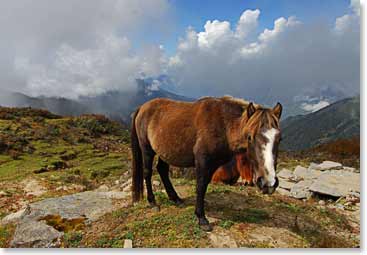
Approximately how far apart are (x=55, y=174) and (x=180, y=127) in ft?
25.7

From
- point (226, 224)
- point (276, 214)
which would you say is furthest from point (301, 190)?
point (226, 224)

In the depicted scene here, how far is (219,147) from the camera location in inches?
187

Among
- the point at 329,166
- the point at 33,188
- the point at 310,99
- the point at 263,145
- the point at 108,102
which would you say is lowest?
the point at 33,188

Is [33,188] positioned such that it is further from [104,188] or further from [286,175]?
[286,175]

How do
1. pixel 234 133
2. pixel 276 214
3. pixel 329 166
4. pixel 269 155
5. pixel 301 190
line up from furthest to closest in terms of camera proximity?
pixel 329 166, pixel 301 190, pixel 276 214, pixel 234 133, pixel 269 155

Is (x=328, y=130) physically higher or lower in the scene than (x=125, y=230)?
higher

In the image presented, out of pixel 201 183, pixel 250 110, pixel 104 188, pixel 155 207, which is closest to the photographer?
pixel 250 110

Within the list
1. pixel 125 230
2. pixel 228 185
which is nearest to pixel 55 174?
pixel 228 185

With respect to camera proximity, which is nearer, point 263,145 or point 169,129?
point 263,145

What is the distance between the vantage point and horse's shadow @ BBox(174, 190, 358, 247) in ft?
16.8

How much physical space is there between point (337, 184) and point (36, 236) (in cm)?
666

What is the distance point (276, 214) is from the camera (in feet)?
18.7

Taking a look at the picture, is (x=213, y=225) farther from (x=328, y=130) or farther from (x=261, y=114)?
(x=328, y=130)

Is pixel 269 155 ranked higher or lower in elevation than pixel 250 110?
lower
